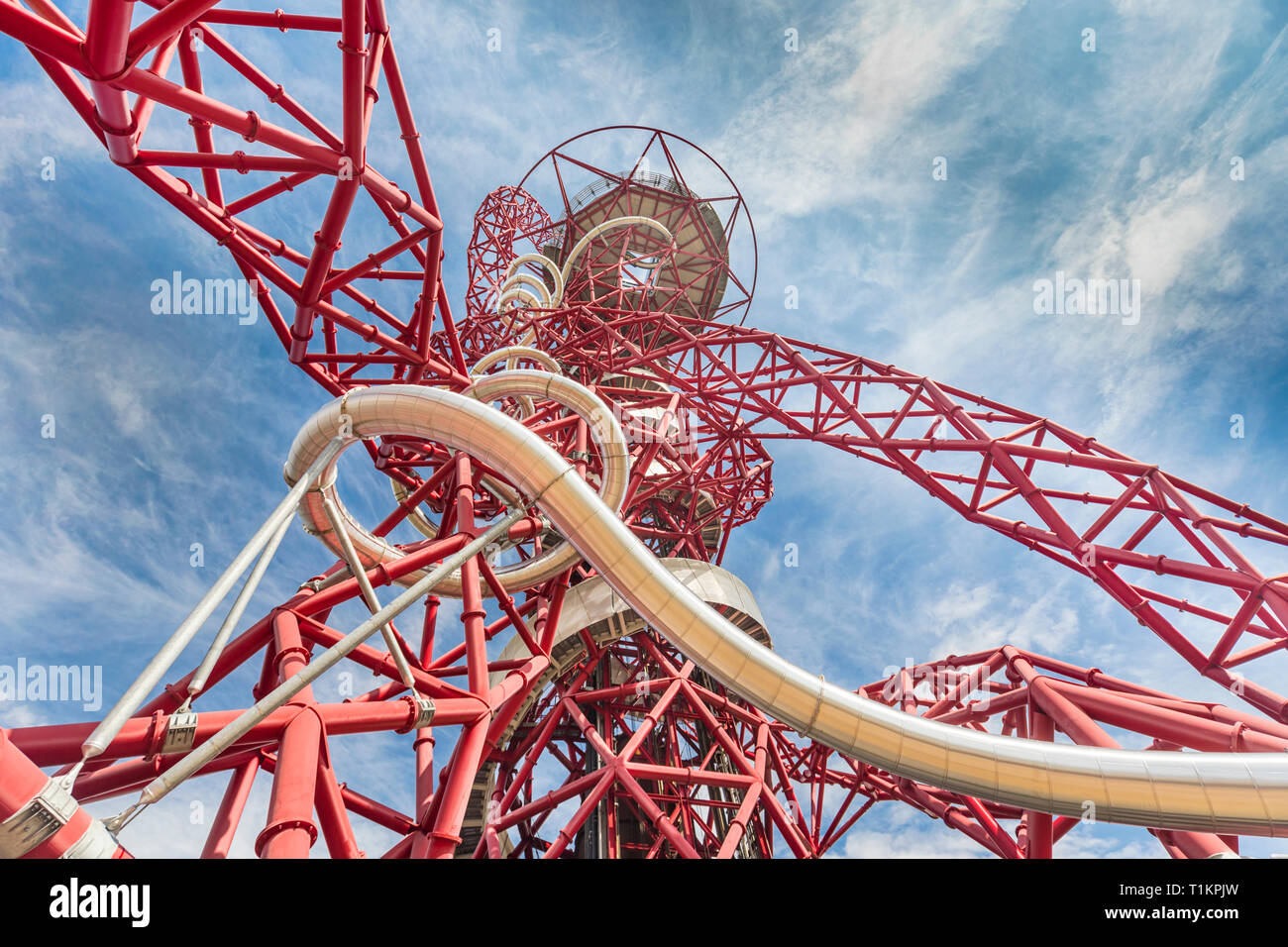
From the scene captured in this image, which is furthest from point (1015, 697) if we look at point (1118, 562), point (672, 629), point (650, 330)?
point (650, 330)

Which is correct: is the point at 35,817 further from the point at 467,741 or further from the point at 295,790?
the point at 467,741

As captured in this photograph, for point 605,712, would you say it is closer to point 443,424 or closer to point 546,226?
point 443,424

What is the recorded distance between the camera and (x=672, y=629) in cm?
934

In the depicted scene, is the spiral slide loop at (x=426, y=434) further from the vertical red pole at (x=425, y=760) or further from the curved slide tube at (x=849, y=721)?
the vertical red pole at (x=425, y=760)

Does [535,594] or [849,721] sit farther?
[535,594]

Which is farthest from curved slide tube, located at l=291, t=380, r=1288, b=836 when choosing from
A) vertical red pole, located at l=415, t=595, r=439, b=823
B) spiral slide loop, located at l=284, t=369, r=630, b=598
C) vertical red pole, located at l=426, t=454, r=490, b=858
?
vertical red pole, located at l=415, t=595, r=439, b=823

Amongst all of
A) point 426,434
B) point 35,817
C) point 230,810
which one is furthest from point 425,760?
point 35,817

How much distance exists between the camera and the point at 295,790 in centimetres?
704

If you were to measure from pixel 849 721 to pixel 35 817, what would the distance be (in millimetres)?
7856

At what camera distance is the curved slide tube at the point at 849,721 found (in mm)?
7438

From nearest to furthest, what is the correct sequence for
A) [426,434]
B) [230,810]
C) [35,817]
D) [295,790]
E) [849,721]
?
[35,817], [295,790], [230,810], [849,721], [426,434]

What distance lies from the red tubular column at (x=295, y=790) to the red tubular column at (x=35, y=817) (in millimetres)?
1865

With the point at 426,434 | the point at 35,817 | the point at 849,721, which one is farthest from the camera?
the point at 426,434
